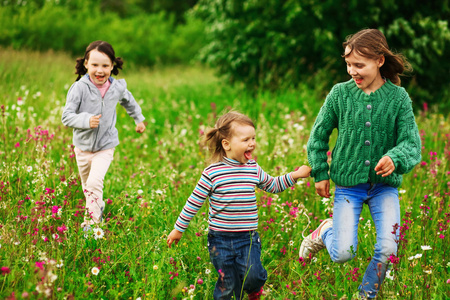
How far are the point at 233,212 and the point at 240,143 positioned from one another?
47 cm

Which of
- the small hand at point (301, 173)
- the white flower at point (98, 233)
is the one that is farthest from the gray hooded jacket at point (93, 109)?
the small hand at point (301, 173)

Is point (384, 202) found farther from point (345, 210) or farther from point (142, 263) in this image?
point (142, 263)

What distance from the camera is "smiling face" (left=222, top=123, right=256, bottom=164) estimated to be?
3088 mm

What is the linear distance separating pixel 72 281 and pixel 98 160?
1400mm

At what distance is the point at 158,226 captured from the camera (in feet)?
13.7

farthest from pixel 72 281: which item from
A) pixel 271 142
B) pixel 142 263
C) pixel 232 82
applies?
pixel 232 82

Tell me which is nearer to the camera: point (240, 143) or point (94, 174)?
point (240, 143)

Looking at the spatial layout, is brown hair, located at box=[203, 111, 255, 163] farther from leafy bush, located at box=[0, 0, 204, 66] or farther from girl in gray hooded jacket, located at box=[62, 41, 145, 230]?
leafy bush, located at box=[0, 0, 204, 66]

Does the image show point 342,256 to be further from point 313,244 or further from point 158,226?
point 158,226

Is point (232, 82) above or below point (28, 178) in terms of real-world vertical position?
above

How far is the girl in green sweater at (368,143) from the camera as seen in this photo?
318 cm

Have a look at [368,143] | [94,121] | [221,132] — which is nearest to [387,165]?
[368,143]

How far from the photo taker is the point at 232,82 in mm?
11727

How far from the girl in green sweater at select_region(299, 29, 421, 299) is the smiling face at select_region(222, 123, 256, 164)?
0.61 m
